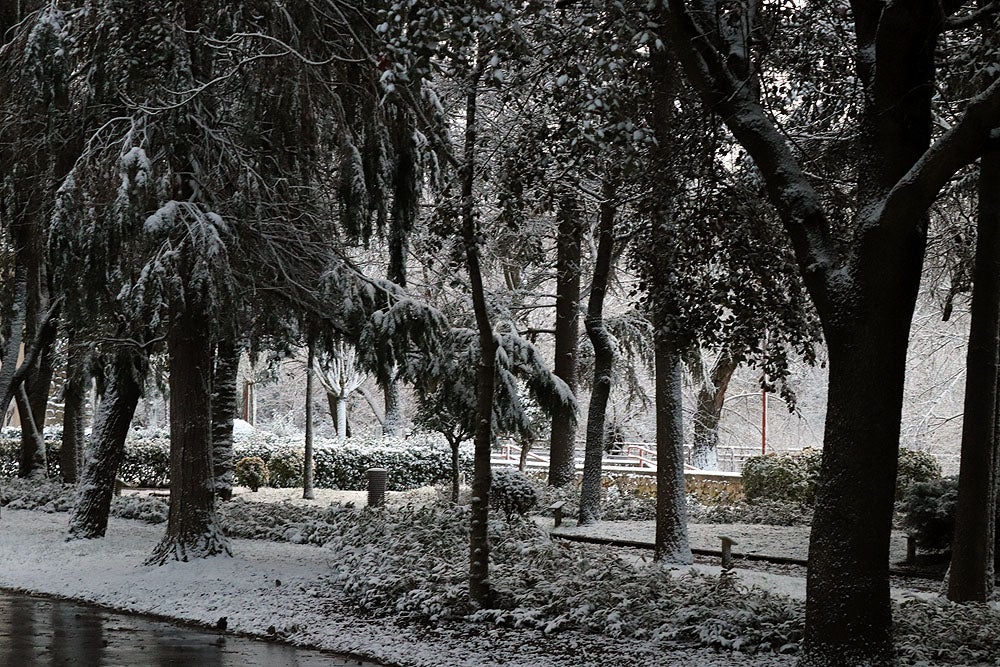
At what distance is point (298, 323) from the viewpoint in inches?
506

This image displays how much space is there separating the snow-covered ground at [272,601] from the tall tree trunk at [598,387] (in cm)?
A: 461

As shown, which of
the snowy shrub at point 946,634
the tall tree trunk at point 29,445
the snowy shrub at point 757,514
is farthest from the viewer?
the tall tree trunk at point 29,445

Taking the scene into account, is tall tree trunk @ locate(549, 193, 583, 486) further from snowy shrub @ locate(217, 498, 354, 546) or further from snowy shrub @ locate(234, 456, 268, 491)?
snowy shrub @ locate(234, 456, 268, 491)

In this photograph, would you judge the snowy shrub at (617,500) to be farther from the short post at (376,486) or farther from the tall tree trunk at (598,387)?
the short post at (376,486)

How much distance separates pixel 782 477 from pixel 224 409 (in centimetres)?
1090

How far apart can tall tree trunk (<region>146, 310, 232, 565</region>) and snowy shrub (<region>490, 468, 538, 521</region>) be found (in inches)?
193

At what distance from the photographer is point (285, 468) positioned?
22.9 m

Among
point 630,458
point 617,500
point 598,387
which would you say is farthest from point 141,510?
point 630,458

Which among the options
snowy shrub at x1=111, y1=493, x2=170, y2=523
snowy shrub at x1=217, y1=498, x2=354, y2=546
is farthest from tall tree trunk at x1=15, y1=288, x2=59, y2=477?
snowy shrub at x1=217, y1=498, x2=354, y2=546

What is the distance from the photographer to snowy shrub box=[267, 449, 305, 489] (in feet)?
75.0

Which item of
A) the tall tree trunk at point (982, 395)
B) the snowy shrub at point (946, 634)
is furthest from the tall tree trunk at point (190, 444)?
the tall tree trunk at point (982, 395)

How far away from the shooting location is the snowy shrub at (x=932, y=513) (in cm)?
1203

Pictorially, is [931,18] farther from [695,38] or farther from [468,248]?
[468,248]

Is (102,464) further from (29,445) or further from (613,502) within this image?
(29,445)
